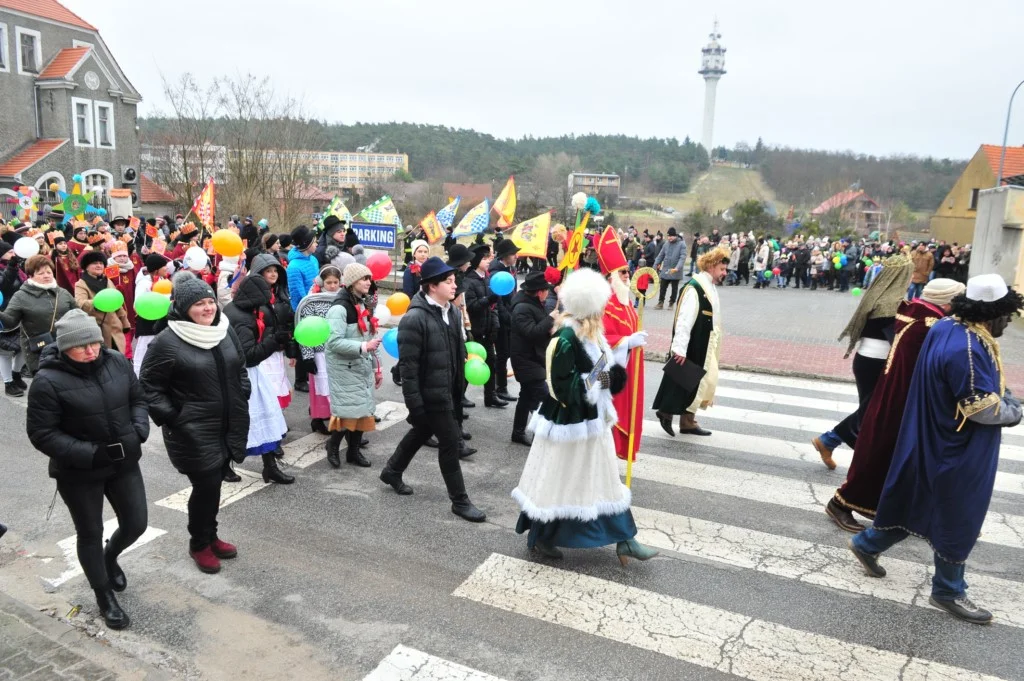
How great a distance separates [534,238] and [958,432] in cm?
519

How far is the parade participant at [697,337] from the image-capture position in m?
7.16

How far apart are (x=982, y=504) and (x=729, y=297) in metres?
17.1

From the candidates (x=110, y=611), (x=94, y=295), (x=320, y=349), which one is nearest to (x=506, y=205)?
(x=320, y=349)

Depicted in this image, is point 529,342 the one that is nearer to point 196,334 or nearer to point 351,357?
point 351,357

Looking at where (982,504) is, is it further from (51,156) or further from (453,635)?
(51,156)

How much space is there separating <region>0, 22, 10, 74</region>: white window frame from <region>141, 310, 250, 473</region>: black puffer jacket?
37917mm

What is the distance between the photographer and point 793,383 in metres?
10.8

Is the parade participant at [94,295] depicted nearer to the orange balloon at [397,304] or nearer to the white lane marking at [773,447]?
the orange balloon at [397,304]

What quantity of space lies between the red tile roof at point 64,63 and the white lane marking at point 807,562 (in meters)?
39.3

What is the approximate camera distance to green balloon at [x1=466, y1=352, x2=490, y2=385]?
232 inches

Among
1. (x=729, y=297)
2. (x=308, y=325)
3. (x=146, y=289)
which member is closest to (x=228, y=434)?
(x=308, y=325)

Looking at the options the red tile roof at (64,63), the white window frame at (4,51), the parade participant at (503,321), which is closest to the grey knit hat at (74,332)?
the parade participant at (503,321)

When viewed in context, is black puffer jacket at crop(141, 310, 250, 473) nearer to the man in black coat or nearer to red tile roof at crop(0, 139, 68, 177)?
the man in black coat

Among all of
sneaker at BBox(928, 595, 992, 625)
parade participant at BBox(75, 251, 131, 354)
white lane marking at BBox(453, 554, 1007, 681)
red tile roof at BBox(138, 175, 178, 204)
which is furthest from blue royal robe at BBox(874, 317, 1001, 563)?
red tile roof at BBox(138, 175, 178, 204)
